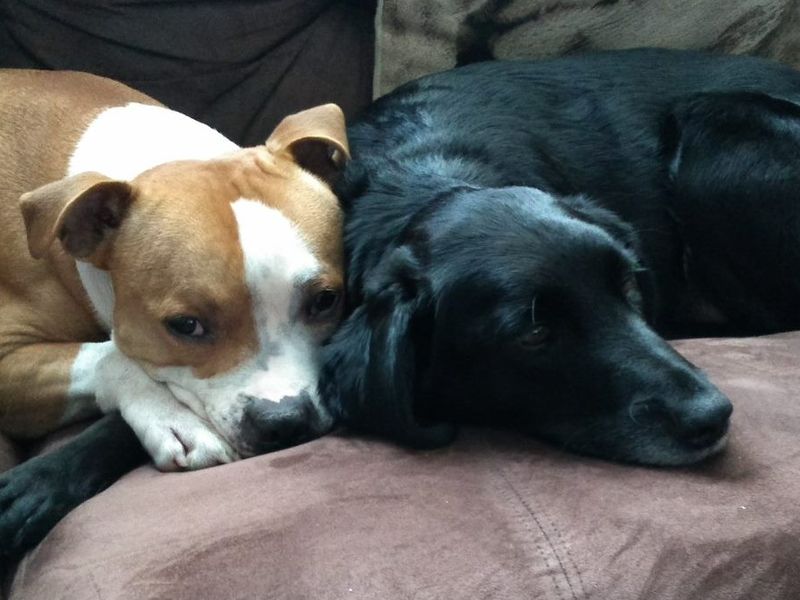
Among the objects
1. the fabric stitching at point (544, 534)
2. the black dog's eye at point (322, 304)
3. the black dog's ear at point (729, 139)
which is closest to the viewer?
the fabric stitching at point (544, 534)

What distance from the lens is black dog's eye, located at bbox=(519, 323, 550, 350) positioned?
1.18 m

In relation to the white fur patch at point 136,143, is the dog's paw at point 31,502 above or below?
below

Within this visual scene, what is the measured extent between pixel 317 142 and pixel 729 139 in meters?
0.72

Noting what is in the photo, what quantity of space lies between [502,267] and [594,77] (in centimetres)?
75

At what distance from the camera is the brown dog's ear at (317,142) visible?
5.02 ft

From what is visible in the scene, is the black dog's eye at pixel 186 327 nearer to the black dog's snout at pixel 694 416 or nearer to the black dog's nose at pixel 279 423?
the black dog's nose at pixel 279 423

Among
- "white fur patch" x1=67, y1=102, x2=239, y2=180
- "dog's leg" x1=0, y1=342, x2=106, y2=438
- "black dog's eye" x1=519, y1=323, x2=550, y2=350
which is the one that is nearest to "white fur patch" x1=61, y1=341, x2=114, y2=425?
"dog's leg" x1=0, y1=342, x2=106, y2=438

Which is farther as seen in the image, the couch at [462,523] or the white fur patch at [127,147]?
the white fur patch at [127,147]

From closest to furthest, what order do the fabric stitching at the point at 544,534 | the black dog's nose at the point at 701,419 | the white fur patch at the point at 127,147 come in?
1. the fabric stitching at the point at 544,534
2. the black dog's nose at the point at 701,419
3. the white fur patch at the point at 127,147

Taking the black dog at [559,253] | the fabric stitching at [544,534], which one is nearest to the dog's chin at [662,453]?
the black dog at [559,253]

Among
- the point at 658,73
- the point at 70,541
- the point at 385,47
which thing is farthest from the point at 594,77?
the point at 70,541

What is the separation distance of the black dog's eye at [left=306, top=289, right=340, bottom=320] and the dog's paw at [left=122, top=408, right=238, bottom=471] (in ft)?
0.74

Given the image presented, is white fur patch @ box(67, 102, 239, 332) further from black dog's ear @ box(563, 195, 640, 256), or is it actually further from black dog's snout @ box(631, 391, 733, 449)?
black dog's snout @ box(631, 391, 733, 449)

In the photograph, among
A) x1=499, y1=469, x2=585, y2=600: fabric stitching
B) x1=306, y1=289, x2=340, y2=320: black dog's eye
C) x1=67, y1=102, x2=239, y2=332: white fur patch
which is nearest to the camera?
x1=499, y1=469, x2=585, y2=600: fabric stitching
